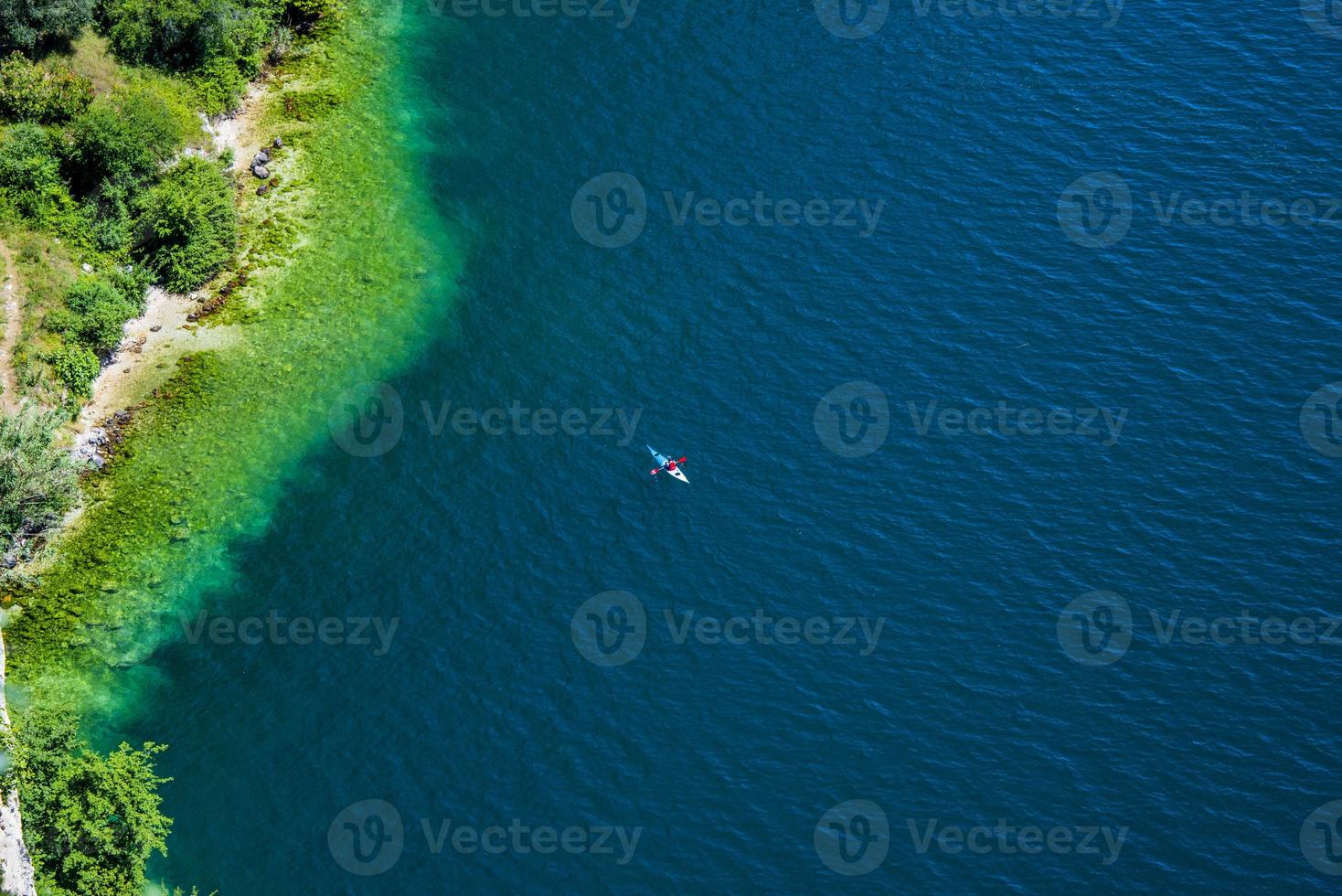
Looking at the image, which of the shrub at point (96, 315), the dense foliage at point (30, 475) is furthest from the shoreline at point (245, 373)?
the dense foliage at point (30, 475)

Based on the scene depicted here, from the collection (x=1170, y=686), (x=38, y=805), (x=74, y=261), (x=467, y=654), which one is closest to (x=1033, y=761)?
(x=1170, y=686)

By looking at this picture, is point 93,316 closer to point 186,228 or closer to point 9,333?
point 9,333

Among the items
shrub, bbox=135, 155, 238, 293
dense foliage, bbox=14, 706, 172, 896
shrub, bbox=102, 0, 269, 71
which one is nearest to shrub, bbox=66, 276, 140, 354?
shrub, bbox=135, 155, 238, 293

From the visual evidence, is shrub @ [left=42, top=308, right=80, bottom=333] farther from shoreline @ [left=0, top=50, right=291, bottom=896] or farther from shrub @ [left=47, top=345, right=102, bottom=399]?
shoreline @ [left=0, top=50, right=291, bottom=896]

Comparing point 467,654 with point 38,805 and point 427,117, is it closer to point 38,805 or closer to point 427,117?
point 38,805

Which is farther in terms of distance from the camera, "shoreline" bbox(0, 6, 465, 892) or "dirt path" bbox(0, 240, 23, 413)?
"dirt path" bbox(0, 240, 23, 413)

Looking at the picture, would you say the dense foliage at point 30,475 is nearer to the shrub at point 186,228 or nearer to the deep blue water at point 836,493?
the deep blue water at point 836,493
